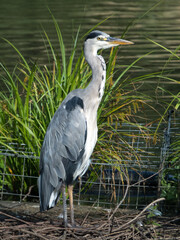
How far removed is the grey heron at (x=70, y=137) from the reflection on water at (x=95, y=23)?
206 inches

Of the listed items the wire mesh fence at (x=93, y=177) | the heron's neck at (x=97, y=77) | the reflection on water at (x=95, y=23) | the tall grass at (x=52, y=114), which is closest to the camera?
the heron's neck at (x=97, y=77)

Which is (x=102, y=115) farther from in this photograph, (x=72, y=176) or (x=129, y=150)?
(x=72, y=176)

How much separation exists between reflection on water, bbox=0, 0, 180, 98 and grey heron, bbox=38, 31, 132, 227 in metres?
5.22

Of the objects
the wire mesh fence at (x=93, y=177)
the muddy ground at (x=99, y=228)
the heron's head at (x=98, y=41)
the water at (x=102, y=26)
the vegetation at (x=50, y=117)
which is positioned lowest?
the muddy ground at (x=99, y=228)

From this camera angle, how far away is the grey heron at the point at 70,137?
480 centimetres

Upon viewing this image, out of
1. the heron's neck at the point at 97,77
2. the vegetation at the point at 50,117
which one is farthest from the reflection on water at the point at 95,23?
the heron's neck at the point at 97,77

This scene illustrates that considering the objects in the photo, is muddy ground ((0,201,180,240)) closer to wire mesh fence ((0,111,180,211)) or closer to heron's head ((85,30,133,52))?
wire mesh fence ((0,111,180,211))

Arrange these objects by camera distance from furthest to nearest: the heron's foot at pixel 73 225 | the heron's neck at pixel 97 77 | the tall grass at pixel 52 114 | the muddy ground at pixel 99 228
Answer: the tall grass at pixel 52 114 < the heron's neck at pixel 97 77 < the heron's foot at pixel 73 225 < the muddy ground at pixel 99 228

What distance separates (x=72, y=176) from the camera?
4.94 metres

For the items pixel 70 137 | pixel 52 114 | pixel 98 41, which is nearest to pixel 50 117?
pixel 52 114

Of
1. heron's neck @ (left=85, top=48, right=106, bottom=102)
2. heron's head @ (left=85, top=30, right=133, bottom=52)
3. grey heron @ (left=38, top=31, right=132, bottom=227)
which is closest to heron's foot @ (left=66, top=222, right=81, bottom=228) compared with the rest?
grey heron @ (left=38, top=31, right=132, bottom=227)

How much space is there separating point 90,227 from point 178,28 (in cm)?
1413

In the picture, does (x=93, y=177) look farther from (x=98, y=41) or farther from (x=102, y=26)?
(x=102, y=26)

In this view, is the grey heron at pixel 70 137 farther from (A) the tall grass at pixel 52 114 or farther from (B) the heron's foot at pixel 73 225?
(A) the tall grass at pixel 52 114
